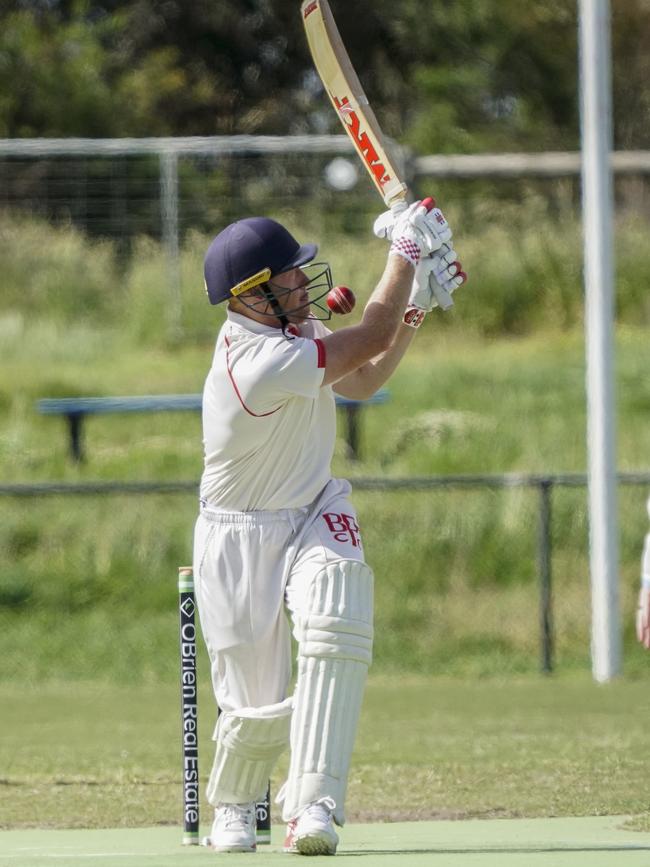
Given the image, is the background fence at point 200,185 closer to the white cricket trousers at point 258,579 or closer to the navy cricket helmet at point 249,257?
the navy cricket helmet at point 249,257

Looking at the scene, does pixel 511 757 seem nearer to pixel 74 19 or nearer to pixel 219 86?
pixel 74 19

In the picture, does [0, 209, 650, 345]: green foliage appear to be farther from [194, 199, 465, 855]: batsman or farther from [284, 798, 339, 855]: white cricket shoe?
[284, 798, 339, 855]: white cricket shoe

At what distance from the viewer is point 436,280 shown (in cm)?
556

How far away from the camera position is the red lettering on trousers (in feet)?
17.5

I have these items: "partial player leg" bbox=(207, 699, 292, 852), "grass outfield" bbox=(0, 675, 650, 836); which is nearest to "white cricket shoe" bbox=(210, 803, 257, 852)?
"partial player leg" bbox=(207, 699, 292, 852)

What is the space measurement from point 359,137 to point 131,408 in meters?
8.11

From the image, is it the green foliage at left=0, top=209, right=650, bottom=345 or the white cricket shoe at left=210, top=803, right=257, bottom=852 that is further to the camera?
the green foliage at left=0, top=209, right=650, bottom=345

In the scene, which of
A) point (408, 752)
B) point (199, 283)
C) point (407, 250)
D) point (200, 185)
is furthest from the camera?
point (200, 185)

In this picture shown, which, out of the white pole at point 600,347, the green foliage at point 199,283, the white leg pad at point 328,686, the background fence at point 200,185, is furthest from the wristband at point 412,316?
the background fence at point 200,185

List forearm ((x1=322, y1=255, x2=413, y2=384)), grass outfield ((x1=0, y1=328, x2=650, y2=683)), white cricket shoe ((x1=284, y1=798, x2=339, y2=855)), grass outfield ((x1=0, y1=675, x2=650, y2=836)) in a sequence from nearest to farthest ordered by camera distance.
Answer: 1. white cricket shoe ((x1=284, y1=798, x2=339, y2=855))
2. forearm ((x1=322, y1=255, x2=413, y2=384))
3. grass outfield ((x1=0, y1=675, x2=650, y2=836))
4. grass outfield ((x1=0, y1=328, x2=650, y2=683))

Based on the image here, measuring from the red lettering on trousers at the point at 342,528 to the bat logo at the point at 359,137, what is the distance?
1.12 metres

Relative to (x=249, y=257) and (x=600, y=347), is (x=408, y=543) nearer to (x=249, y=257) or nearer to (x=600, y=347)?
(x=600, y=347)

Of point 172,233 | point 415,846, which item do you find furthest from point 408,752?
point 172,233

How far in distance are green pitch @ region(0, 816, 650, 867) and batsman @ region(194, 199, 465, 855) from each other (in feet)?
0.70
